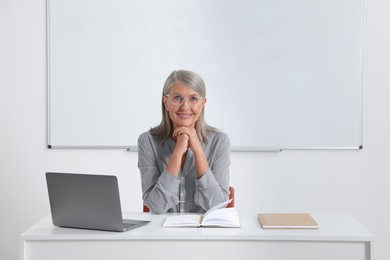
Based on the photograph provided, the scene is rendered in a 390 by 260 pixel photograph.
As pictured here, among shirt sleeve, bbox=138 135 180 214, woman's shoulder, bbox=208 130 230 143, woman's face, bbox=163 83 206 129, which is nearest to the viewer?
shirt sleeve, bbox=138 135 180 214

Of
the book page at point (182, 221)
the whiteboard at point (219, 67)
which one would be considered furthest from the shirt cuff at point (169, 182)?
the whiteboard at point (219, 67)

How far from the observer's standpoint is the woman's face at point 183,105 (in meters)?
2.72

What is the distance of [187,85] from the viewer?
2.74m

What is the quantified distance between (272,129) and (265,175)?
0.32 meters

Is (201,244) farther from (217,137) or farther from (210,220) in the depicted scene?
(217,137)

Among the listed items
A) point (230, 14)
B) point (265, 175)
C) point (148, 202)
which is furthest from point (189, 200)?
point (230, 14)

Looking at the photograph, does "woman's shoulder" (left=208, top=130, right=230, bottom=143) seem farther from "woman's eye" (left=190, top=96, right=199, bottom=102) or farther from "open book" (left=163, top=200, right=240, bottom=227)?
"open book" (left=163, top=200, right=240, bottom=227)

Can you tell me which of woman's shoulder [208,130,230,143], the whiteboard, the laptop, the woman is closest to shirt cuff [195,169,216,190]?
the woman

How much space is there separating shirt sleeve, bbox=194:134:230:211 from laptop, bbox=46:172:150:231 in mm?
459

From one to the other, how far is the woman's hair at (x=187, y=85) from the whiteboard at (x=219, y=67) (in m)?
1.23

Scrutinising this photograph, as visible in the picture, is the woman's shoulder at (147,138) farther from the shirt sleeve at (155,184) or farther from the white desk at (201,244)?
the white desk at (201,244)

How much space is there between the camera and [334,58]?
4.03 m

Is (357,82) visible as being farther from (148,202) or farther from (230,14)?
(148,202)

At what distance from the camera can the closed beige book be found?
2.18m
